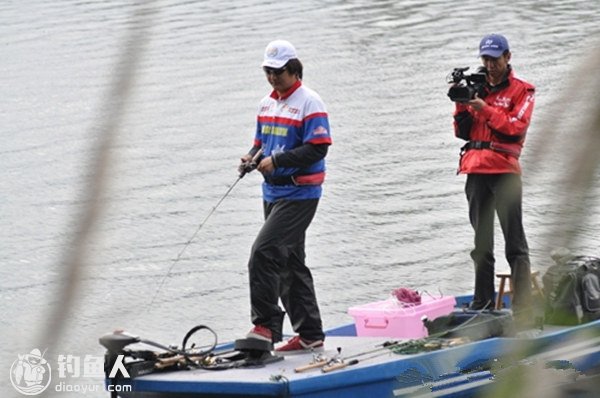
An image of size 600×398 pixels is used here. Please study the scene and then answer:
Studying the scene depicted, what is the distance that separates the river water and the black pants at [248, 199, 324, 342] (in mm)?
683

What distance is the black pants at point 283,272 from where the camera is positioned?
7207 mm

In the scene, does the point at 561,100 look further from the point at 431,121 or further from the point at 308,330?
the point at 431,121

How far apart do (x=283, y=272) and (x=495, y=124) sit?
1.34 metres

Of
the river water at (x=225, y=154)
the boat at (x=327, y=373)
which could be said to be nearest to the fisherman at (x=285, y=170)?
the boat at (x=327, y=373)

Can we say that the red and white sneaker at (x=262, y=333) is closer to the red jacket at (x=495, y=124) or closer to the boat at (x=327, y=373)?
the boat at (x=327, y=373)

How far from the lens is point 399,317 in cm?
802

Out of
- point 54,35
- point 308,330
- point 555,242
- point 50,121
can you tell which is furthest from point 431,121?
point 555,242

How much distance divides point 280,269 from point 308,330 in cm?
41

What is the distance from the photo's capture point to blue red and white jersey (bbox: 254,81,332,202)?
712 cm

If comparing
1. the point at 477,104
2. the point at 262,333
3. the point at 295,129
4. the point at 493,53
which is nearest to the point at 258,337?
the point at 262,333

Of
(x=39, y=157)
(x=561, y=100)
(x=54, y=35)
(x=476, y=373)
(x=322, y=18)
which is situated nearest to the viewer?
(x=561, y=100)

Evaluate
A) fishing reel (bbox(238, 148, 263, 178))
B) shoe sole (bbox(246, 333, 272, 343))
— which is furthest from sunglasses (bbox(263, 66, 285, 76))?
shoe sole (bbox(246, 333, 272, 343))

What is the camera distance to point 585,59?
929mm

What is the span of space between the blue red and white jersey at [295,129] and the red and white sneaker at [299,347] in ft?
2.67
